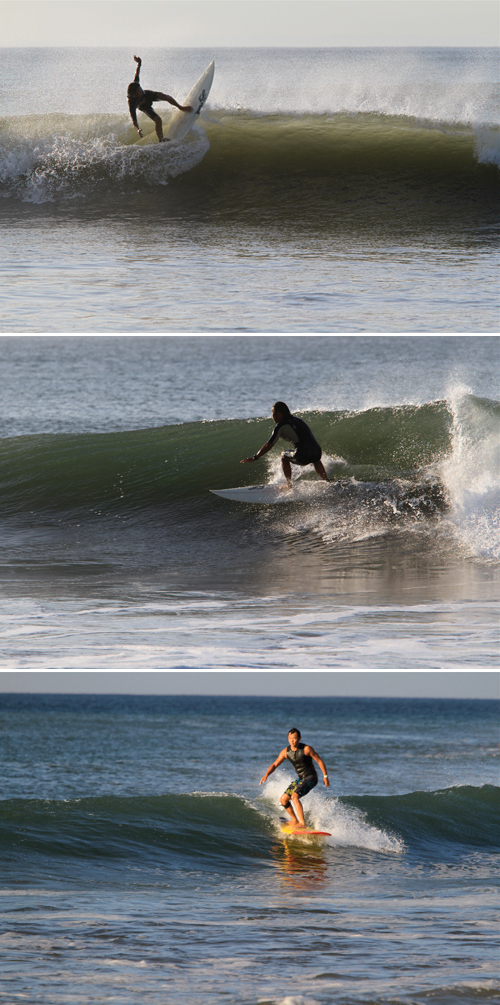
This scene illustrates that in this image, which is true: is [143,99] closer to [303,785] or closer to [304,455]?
[304,455]

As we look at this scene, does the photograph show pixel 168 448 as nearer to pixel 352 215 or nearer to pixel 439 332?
pixel 352 215

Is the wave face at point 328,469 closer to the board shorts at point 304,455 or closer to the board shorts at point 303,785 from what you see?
the board shorts at point 304,455

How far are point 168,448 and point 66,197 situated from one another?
297 cm

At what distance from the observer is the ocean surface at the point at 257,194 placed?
18.3 ft

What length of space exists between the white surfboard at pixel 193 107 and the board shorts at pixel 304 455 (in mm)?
3407

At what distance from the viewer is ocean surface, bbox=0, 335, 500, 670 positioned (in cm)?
500

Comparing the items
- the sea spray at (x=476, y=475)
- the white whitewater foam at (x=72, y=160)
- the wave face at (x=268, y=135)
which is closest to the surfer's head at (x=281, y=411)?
the sea spray at (x=476, y=475)

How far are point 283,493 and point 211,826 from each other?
10.4 feet

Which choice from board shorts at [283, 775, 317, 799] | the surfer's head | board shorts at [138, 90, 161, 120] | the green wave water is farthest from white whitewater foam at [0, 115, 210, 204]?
board shorts at [283, 775, 317, 799]

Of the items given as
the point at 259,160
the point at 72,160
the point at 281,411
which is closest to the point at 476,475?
the point at 281,411

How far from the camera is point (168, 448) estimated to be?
9.45 m

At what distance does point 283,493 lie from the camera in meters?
Answer: 7.25

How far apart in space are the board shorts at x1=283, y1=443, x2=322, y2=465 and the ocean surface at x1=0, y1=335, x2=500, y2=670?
397mm

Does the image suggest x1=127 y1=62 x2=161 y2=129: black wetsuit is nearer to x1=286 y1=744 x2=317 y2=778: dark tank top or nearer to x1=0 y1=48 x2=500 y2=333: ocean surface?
x1=0 y1=48 x2=500 y2=333: ocean surface
